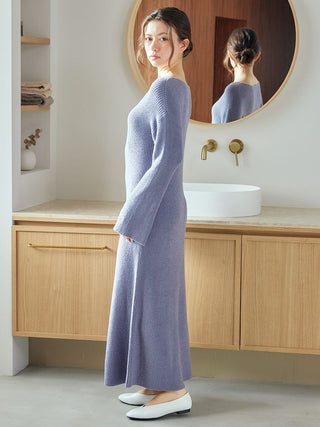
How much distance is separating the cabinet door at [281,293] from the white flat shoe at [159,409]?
1.39 ft

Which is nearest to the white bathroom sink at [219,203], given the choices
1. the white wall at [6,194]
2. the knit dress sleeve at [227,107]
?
the knit dress sleeve at [227,107]

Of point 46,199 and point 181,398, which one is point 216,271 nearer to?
point 181,398

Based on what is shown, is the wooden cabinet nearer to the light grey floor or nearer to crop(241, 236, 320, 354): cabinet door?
crop(241, 236, 320, 354): cabinet door

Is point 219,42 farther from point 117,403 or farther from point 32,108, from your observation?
point 117,403

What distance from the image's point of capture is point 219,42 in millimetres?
3461

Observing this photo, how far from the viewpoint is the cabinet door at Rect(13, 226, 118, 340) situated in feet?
10.5

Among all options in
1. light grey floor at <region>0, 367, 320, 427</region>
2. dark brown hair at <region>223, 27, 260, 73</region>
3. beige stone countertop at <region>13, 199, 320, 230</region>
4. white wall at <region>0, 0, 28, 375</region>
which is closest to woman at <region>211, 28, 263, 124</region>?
dark brown hair at <region>223, 27, 260, 73</region>

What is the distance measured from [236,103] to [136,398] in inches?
58.6

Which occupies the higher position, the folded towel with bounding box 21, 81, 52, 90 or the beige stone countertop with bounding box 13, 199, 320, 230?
the folded towel with bounding box 21, 81, 52, 90

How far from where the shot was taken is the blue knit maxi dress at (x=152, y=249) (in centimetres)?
268

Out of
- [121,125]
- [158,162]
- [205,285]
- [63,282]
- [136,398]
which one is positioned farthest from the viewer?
[121,125]

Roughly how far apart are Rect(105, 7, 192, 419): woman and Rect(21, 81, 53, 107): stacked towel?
0.80m

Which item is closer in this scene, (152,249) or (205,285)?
(152,249)

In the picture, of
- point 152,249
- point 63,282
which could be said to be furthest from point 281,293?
point 63,282
